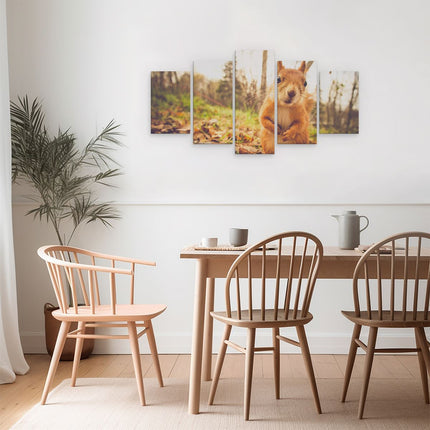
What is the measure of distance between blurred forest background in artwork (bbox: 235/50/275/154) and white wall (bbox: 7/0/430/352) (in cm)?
9

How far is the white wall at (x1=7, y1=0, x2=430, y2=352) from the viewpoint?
12.8ft

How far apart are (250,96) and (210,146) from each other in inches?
17.2

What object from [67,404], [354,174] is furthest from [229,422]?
[354,174]

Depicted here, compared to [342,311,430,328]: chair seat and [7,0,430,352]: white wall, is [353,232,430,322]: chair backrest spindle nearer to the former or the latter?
[342,311,430,328]: chair seat

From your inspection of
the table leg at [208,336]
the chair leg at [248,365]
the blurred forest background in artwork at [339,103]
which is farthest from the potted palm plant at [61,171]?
the chair leg at [248,365]

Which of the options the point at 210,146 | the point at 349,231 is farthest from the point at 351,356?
the point at 210,146

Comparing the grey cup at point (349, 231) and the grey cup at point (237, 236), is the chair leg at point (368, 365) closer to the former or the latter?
the grey cup at point (349, 231)

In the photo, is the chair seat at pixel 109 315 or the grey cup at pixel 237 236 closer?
the chair seat at pixel 109 315

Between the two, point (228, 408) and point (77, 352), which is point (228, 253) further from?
point (77, 352)

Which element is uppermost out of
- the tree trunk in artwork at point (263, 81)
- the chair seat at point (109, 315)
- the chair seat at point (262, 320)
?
the tree trunk in artwork at point (263, 81)

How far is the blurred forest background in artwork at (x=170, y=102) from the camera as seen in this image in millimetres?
3934

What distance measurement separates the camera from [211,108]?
3.93 meters

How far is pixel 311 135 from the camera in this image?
3.91 metres

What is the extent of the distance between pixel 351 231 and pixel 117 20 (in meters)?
2.22
